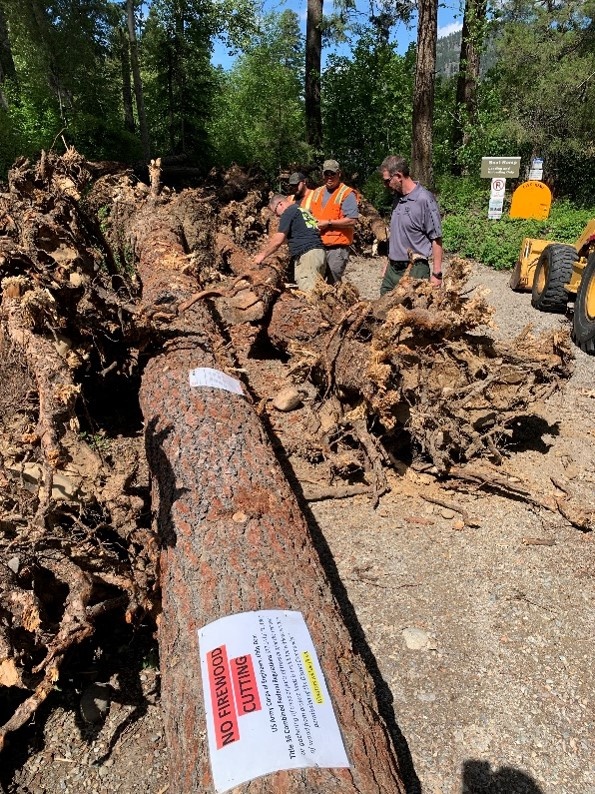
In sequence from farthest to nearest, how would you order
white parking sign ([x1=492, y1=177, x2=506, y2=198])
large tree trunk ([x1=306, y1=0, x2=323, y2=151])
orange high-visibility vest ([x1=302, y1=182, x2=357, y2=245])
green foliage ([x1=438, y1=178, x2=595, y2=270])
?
large tree trunk ([x1=306, y1=0, x2=323, y2=151]) < white parking sign ([x1=492, y1=177, x2=506, y2=198]) < green foliage ([x1=438, y1=178, x2=595, y2=270]) < orange high-visibility vest ([x1=302, y1=182, x2=357, y2=245])

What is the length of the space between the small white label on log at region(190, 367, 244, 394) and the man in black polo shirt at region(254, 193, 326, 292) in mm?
2537

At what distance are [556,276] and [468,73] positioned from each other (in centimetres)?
1277

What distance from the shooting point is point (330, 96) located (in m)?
20.0

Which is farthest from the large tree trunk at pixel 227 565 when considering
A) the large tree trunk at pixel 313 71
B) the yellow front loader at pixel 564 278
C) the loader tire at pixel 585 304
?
the large tree trunk at pixel 313 71

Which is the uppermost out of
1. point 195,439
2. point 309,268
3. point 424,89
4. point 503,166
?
point 424,89

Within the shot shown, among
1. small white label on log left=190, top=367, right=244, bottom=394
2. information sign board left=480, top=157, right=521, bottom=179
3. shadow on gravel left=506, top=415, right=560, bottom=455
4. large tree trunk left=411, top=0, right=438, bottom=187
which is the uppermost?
large tree trunk left=411, top=0, right=438, bottom=187

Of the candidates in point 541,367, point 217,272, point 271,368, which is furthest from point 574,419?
point 217,272

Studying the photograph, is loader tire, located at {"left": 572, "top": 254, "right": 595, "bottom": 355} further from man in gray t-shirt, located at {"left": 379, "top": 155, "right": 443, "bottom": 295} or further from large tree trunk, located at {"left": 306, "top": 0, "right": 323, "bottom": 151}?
large tree trunk, located at {"left": 306, "top": 0, "right": 323, "bottom": 151}

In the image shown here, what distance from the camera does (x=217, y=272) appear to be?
26.5ft

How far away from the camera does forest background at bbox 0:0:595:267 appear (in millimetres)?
16672

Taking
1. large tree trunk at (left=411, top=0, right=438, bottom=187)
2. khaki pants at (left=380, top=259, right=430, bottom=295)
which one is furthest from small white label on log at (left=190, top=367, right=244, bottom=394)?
large tree trunk at (left=411, top=0, right=438, bottom=187)

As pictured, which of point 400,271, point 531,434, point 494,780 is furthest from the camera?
point 400,271

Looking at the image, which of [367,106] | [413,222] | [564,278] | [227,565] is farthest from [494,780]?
[367,106]

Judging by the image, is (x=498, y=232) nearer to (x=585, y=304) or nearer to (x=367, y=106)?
(x=585, y=304)
